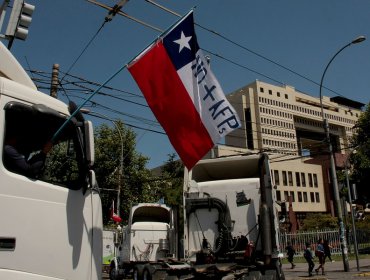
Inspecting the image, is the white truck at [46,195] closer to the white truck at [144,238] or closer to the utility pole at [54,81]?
the utility pole at [54,81]

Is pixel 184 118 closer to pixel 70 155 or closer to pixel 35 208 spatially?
pixel 70 155

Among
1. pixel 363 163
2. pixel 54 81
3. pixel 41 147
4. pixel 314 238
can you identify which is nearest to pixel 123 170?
pixel 314 238

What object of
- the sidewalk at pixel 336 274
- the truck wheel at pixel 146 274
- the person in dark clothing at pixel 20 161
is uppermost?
the person in dark clothing at pixel 20 161

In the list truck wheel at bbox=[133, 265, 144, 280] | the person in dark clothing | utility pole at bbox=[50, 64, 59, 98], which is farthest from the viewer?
truck wheel at bbox=[133, 265, 144, 280]

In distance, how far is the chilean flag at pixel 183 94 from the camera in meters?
6.64

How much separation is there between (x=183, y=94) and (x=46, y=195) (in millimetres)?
3216

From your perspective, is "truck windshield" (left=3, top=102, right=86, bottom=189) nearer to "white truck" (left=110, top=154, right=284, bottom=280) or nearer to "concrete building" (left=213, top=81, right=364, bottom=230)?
"white truck" (left=110, top=154, right=284, bottom=280)

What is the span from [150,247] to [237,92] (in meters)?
103

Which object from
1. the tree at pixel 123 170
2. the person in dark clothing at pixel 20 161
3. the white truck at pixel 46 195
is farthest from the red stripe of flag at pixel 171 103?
the tree at pixel 123 170

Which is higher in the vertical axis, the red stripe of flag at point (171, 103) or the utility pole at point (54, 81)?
the utility pole at point (54, 81)

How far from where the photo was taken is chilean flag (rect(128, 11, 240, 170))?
6.64 metres

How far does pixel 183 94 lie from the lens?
6.87m

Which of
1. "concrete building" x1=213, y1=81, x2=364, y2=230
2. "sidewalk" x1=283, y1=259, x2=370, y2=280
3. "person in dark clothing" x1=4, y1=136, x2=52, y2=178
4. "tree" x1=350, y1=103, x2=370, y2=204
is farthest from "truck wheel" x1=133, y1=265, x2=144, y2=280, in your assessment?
"concrete building" x1=213, y1=81, x2=364, y2=230

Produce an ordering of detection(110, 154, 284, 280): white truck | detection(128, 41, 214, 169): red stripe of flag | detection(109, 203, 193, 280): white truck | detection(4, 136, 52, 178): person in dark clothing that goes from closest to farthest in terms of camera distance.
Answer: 1. detection(4, 136, 52, 178): person in dark clothing
2. detection(128, 41, 214, 169): red stripe of flag
3. detection(110, 154, 284, 280): white truck
4. detection(109, 203, 193, 280): white truck
